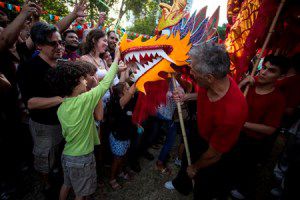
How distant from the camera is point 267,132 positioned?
230 cm

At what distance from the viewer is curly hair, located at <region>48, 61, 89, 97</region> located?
5.78ft

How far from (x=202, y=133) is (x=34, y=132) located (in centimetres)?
186

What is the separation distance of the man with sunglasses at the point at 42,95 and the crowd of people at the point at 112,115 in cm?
1

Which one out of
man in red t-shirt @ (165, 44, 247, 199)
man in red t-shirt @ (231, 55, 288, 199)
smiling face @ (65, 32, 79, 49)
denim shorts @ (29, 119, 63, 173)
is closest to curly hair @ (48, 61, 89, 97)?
denim shorts @ (29, 119, 63, 173)

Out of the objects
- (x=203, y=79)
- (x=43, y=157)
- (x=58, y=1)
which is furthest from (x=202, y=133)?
(x=58, y=1)

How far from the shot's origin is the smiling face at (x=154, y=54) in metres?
1.81

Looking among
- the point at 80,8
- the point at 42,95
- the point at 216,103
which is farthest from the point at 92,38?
the point at 216,103

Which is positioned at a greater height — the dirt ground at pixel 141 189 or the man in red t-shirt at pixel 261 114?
the man in red t-shirt at pixel 261 114

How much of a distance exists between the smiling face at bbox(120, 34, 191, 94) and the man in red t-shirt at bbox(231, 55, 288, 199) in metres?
1.01

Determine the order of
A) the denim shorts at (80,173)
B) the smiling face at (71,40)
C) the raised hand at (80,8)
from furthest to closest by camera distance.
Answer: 1. the smiling face at (71,40)
2. the raised hand at (80,8)
3. the denim shorts at (80,173)

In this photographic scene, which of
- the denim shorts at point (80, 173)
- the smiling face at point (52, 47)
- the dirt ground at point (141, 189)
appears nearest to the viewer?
the denim shorts at point (80, 173)

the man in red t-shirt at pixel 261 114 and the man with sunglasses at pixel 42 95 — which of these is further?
the man in red t-shirt at pixel 261 114

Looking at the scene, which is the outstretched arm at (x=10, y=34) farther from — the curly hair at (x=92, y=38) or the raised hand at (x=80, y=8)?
the raised hand at (x=80, y=8)

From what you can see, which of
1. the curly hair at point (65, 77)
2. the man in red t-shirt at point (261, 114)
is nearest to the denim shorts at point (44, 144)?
Answer: the curly hair at point (65, 77)
